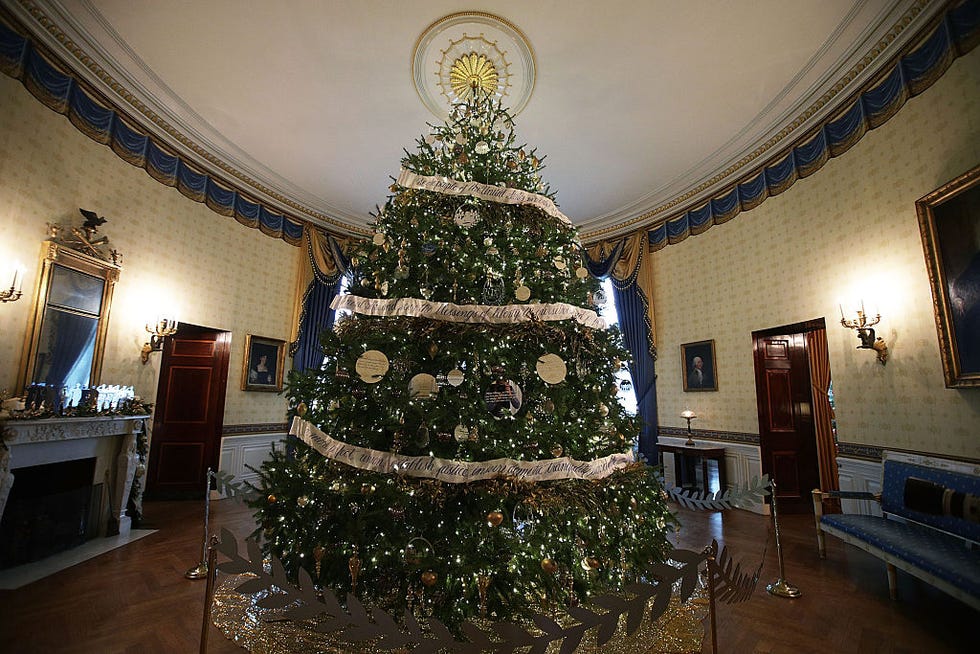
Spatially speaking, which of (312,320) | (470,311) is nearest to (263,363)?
(312,320)

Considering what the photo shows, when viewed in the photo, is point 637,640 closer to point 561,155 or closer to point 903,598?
point 903,598

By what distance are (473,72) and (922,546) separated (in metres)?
5.59

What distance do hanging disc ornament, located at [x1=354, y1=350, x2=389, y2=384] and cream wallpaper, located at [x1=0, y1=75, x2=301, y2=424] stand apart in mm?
3768

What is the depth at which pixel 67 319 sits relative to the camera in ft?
14.7

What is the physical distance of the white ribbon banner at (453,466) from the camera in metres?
2.41

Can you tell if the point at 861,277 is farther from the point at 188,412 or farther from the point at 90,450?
the point at 188,412

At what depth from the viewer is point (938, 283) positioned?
Answer: 12.2 feet

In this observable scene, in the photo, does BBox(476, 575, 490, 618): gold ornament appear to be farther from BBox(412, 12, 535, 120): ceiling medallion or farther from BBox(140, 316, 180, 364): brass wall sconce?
BBox(140, 316, 180, 364): brass wall sconce

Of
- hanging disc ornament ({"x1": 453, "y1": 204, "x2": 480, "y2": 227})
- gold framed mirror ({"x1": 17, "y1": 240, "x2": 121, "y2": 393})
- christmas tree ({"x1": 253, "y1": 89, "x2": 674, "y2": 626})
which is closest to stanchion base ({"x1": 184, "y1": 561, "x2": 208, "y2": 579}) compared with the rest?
christmas tree ({"x1": 253, "y1": 89, "x2": 674, "y2": 626})

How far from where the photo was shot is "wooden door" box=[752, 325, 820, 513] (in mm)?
5887

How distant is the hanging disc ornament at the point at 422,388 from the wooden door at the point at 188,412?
204 inches

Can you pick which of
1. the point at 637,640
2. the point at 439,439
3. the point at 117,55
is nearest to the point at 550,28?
the point at 439,439

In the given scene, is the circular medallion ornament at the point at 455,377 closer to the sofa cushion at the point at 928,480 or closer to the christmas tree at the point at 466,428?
the christmas tree at the point at 466,428

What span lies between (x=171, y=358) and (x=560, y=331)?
6.28 m
